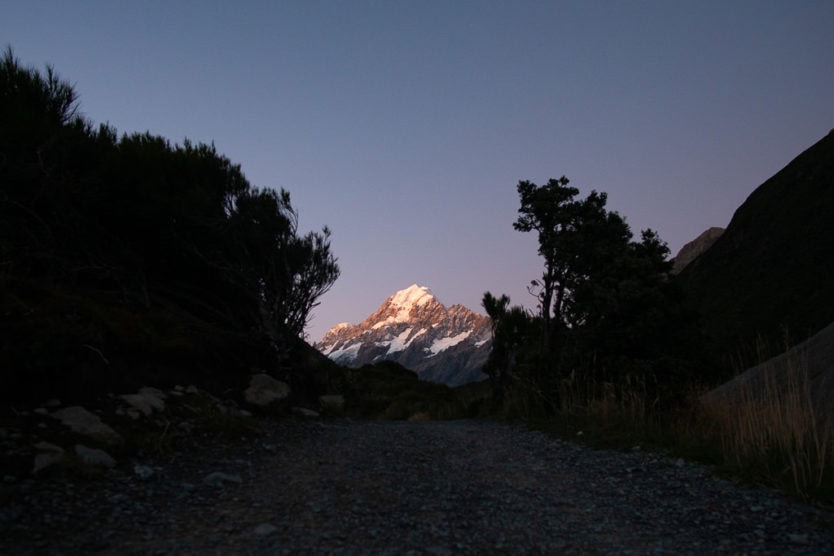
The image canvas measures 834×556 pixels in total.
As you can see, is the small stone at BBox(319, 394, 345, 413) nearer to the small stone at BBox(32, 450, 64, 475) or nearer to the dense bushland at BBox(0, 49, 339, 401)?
the dense bushland at BBox(0, 49, 339, 401)

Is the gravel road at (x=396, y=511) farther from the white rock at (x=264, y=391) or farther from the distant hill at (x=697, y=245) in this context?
the distant hill at (x=697, y=245)

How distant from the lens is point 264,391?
11.6 metres

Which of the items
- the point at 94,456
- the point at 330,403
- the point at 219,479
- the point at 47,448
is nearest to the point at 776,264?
the point at 330,403

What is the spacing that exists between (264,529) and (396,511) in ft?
4.03

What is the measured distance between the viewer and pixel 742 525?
14.2ft

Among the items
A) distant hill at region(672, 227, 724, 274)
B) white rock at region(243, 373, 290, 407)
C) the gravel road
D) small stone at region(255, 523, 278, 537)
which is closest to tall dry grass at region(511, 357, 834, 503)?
the gravel road

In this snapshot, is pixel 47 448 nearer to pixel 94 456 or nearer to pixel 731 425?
pixel 94 456

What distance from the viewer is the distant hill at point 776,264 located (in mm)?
26766

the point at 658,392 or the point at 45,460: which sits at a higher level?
the point at 658,392

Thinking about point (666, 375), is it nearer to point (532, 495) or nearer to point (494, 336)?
point (532, 495)

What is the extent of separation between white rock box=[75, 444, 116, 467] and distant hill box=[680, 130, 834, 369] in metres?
23.0

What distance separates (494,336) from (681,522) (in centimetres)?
2070

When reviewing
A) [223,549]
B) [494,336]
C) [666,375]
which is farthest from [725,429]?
[494,336]

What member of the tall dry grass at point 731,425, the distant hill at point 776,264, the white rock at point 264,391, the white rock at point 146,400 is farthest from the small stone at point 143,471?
the distant hill at point 776,264
